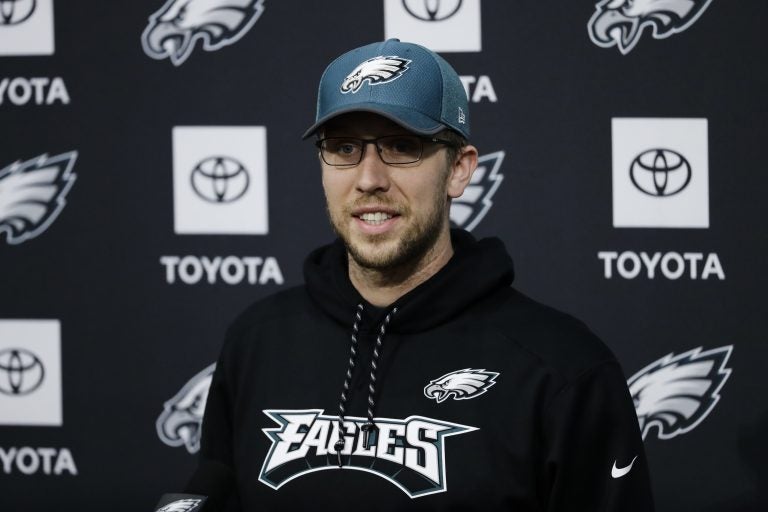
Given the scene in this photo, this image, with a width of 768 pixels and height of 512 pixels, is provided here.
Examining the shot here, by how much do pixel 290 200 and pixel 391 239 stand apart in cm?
92

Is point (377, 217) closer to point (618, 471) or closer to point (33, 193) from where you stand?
point (618, 471)

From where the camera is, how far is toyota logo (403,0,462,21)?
6.43 feet

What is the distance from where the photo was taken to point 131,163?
82.4 inches

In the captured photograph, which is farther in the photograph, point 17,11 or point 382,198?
point 17,11

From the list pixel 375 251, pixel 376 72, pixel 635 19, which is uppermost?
pixel 635 19

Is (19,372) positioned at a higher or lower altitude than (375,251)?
lower

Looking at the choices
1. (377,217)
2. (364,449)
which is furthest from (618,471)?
(377,217)

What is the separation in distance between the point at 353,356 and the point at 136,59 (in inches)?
45.5

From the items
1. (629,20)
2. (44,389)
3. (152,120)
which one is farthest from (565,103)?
(44,389)

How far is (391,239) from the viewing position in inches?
45.3

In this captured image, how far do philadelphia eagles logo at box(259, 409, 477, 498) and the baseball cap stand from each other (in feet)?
1.14

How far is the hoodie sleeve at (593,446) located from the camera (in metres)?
1.08

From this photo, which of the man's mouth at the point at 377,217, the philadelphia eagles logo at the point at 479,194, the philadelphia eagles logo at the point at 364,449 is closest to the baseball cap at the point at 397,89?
the man's mouth at the point at 377,217

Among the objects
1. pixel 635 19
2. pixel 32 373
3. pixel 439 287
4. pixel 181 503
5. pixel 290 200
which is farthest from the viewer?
pixel 32 373
